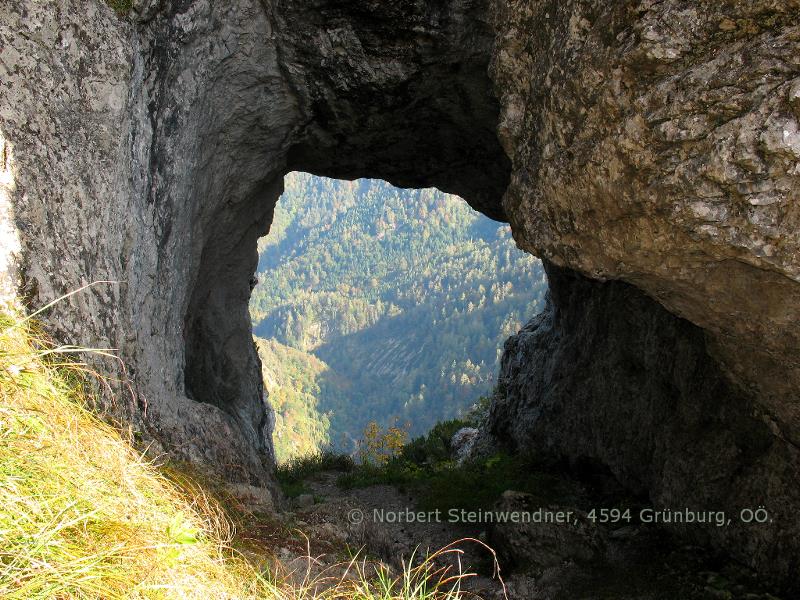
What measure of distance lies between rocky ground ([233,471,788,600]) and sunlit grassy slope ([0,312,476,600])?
2170 mm

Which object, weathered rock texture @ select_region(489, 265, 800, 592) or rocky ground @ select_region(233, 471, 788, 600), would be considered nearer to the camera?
rocky ground @ select_region(233, 471, 788, 600)

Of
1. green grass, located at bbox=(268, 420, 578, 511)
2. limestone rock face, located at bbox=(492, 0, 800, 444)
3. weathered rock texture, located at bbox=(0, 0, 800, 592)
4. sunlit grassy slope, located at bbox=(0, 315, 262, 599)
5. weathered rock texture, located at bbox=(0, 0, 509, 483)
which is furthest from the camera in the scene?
green grass, located at bbox=(268, 420, 578, 511)

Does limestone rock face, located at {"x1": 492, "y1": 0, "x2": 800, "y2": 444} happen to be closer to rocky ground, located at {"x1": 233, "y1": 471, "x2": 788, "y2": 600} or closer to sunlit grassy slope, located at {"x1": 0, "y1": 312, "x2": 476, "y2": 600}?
rocky ground, located at {"x1": 233, "y1": 471, "x2": 788, "y2": 600}

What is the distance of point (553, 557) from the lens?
9883 millimetres

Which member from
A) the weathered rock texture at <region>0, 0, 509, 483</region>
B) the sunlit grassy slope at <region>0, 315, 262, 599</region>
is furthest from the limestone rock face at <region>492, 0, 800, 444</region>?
the sunlit grassy slope at <region>0, 315, 262, 599</region>

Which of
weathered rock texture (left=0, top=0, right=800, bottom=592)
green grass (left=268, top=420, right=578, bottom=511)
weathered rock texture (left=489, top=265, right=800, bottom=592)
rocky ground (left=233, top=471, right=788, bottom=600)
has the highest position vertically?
weathered rock texture (left=0, top=0, right=800, bottom=592)

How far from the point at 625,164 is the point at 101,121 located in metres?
5.81

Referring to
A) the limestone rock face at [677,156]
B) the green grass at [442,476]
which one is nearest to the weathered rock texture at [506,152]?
the limestone rock face at [677,156]

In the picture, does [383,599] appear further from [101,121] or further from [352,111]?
[352,111]

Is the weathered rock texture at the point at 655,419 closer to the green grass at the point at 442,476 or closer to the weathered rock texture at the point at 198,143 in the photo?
the green grass at the point at 442,476

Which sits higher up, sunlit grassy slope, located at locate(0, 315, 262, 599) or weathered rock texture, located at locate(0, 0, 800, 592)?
weathered rock texture, located at locate(0, 0, 800, 592)

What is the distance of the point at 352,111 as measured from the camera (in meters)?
13.1

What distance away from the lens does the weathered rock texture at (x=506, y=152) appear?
609 centimetres

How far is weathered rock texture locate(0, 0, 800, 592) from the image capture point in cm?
609
